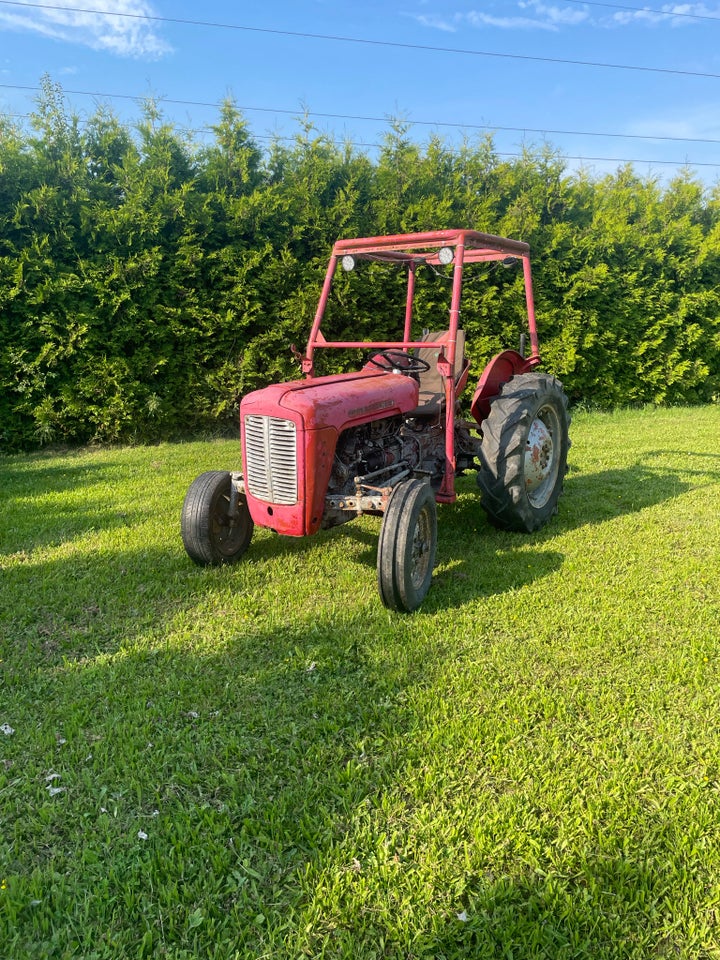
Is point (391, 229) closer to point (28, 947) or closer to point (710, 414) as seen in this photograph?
point (710, 414)

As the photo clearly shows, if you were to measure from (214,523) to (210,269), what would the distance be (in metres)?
5.33

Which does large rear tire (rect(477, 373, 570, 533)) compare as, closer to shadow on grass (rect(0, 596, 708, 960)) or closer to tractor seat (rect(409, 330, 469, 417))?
tractor seat (rect(409, 330, 469, 417))

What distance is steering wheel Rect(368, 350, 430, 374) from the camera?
174 inches

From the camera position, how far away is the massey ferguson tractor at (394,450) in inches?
134

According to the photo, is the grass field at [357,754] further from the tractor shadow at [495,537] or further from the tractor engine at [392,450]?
Result: the tractor engine at [392,450]

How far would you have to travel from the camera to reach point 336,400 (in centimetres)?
353

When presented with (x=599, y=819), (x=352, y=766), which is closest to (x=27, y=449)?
(x=352, y=766)

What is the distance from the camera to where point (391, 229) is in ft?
30.0

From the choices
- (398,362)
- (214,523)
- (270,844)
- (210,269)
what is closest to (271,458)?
(214,523)

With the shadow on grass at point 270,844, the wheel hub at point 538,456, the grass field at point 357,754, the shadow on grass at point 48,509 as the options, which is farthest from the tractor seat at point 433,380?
the shadow on grass at point 48,509

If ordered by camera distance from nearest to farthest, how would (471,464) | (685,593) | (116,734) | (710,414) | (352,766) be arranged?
1. (352,766)
2. (116,734)
3. (685,593)
4. (471,464)
5. (710,414)

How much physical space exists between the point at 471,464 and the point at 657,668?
2.26 metres

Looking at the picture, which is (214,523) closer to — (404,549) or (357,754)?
(404,549)

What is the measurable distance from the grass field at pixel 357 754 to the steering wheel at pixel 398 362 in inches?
48.3
